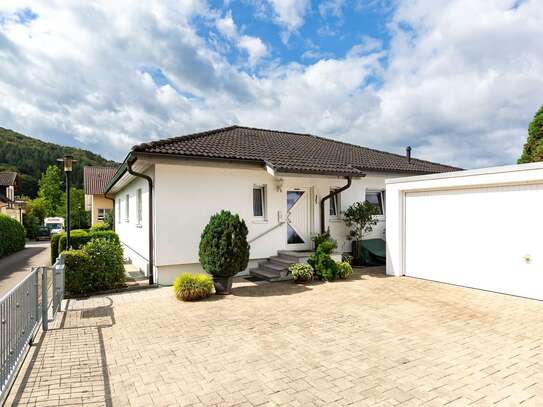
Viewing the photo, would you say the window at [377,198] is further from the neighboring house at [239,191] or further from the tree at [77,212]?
the tree at [77,212]

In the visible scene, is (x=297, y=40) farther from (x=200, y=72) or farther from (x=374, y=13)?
(x=200, y=72)

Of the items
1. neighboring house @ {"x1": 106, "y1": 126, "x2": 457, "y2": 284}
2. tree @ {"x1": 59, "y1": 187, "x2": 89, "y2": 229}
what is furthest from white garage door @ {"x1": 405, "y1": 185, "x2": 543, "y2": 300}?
tree @ {"x1": 59, "y1": 187, "x2": 89, "y2": 229}

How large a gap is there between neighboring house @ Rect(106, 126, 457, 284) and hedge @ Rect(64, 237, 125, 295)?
0.99 metres

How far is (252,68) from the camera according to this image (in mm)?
12633

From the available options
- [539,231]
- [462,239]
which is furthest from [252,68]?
[539,231]

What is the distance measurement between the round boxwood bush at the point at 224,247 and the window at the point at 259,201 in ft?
8.60

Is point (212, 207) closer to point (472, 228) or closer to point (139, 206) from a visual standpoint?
point (139, 206)

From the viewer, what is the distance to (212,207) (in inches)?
385

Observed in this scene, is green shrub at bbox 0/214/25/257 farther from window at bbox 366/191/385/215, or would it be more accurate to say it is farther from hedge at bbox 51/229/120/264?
window at bbox 366/191/385/215

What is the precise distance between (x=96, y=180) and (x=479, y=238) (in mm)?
35968

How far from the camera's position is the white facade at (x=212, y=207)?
9195 mm

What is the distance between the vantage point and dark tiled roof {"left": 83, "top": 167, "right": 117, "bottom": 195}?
1279 inches

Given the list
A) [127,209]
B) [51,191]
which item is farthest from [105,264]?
[51,191]

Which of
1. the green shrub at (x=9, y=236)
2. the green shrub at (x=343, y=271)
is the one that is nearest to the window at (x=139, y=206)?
the green shrub at (x=343, y=271)
